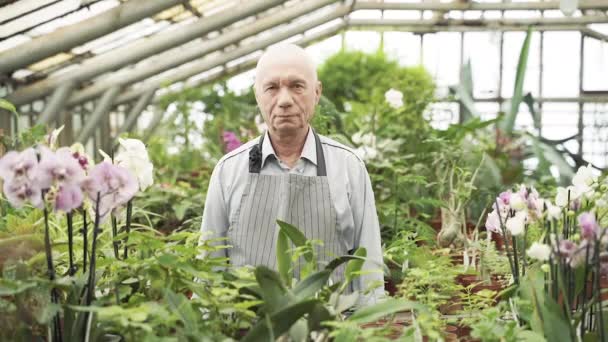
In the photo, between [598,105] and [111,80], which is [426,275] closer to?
[111,80]

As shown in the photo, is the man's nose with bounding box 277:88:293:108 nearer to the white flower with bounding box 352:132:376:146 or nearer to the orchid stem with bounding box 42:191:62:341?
the orchid stem with bounding box 42:191:62:341

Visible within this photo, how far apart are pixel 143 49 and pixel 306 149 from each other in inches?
210

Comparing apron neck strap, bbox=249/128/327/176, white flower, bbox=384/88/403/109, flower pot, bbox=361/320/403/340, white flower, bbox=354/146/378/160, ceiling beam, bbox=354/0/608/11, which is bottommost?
flower pot, bbox=361/320/403/340

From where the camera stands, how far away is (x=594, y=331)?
4.10ft

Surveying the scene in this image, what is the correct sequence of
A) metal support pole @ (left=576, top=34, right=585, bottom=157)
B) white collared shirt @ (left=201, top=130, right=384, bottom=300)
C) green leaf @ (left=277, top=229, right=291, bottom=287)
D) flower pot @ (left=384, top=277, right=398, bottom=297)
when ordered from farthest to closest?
metal support pole @ (left=576, top=34, right=585, bottom=157)
flower pot @ (left=384, top=277, right=398, bottom=297)
white collared shirt @ (left=201, top=130, right=384, bottom=300)
green leaf @ (left=277, top=229, right=291, bottom=287)

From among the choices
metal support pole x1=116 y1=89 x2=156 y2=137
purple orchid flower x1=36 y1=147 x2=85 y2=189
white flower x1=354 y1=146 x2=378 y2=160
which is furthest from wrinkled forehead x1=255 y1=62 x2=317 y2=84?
metal support pole x1=116 y1=89 x2=156 y2=137

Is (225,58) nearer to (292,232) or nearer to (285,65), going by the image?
(285,65)

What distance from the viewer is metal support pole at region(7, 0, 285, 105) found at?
643cm

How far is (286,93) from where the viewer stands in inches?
64.3

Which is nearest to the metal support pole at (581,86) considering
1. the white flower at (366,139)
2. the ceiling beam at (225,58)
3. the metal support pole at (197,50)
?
the ceiling beam at (225,58)

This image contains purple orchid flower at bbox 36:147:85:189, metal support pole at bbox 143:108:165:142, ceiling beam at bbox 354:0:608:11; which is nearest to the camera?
purple orchid flower at bbox 36:147:85:189

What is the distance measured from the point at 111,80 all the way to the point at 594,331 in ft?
25.8

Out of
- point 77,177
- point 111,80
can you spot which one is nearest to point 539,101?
point 111,80

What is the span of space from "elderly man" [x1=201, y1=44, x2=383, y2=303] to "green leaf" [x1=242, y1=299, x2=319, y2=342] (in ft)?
2.02
